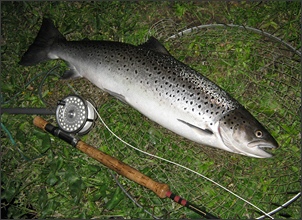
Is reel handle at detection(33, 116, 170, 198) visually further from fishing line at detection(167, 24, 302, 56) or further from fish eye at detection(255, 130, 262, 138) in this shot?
fishing line at detection(167, 24, 302, 56)

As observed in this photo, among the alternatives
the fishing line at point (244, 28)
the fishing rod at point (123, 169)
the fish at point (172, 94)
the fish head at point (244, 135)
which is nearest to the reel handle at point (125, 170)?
the fishing rod at point (123, 169)

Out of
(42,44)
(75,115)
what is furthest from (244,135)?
(42,44)

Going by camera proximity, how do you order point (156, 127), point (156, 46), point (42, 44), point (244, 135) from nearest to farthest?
point (244, 135) < point (156, 46) < point (156, 127) < point (42, 44)

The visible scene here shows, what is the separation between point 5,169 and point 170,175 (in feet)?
5.33

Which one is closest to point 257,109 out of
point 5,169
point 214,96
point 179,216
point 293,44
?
point 214,96

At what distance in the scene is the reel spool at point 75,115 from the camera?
8.45 ft

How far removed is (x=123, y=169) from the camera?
2416 millimetres

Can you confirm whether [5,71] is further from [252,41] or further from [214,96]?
[252,41]

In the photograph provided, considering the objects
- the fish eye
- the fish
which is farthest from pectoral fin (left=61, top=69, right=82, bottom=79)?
the fish eye

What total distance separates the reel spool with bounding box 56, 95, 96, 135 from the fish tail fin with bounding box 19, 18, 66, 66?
55 cm

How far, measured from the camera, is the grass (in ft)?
8.30

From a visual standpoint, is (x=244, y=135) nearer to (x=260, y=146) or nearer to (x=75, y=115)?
(x=260, y=146)

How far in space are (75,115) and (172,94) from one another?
90cm

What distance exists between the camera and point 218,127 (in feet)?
7.38
